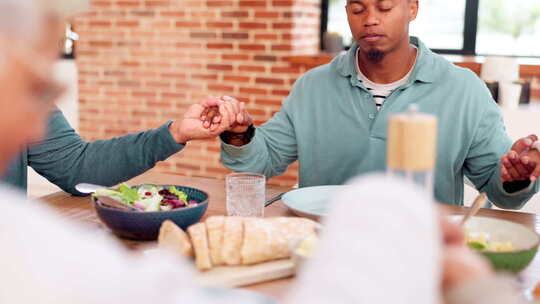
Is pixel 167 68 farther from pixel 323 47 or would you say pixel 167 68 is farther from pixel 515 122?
pixel 515 122

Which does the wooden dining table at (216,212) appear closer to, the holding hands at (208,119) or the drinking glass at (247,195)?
the drinking glass at (247,195)

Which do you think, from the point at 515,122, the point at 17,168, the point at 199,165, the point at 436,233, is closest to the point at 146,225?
the point at 17,168

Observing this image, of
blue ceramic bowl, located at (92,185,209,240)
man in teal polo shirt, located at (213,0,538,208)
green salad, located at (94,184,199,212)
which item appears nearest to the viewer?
blue ceramic bowl, located at (92,185,209,240)

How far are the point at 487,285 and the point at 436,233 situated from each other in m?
0.09

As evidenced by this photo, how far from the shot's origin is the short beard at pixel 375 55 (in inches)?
78.3

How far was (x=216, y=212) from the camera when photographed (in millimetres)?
1528

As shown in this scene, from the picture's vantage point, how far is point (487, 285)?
2.27ft

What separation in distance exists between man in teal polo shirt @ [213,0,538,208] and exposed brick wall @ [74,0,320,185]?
5.82ft

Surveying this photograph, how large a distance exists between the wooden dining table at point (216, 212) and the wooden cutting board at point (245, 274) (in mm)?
10

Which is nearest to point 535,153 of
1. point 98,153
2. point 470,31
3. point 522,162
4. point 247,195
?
point 522,162

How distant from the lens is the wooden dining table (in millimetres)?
1097

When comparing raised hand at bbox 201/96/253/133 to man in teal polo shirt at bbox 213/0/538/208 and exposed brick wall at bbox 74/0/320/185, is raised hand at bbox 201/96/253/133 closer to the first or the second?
man in teal polo shirt at bbox 213/0/538/208

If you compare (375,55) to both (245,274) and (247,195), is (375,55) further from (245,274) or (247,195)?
(245,274)

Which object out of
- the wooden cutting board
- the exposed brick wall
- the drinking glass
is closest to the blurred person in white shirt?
the wooden cutting board
